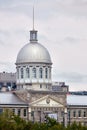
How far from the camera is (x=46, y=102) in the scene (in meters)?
147

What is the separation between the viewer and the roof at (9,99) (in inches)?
5728

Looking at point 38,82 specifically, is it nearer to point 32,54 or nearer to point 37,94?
point 37,94

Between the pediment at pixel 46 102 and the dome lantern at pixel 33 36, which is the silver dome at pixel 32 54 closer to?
the dome lantern at pixel 33 36

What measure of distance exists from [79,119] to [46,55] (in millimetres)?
8920

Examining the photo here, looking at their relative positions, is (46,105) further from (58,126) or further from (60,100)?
(58,126)

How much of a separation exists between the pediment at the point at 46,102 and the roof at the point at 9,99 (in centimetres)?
155

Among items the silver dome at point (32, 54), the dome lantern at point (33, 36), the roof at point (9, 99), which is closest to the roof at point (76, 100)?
the silver dome at point (32, 54)

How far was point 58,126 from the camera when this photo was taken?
112 meters

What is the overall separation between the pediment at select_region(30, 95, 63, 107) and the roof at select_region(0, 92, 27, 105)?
1.55 metres

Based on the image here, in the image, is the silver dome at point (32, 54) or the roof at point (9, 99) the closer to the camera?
the roof at point (9, 99)

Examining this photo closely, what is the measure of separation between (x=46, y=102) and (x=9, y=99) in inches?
178

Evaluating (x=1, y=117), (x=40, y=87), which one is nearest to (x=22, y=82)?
(x=40, y=87)

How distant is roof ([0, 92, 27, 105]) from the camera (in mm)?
145500

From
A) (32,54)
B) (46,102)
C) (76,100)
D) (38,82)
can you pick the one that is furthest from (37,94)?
(76,100)
